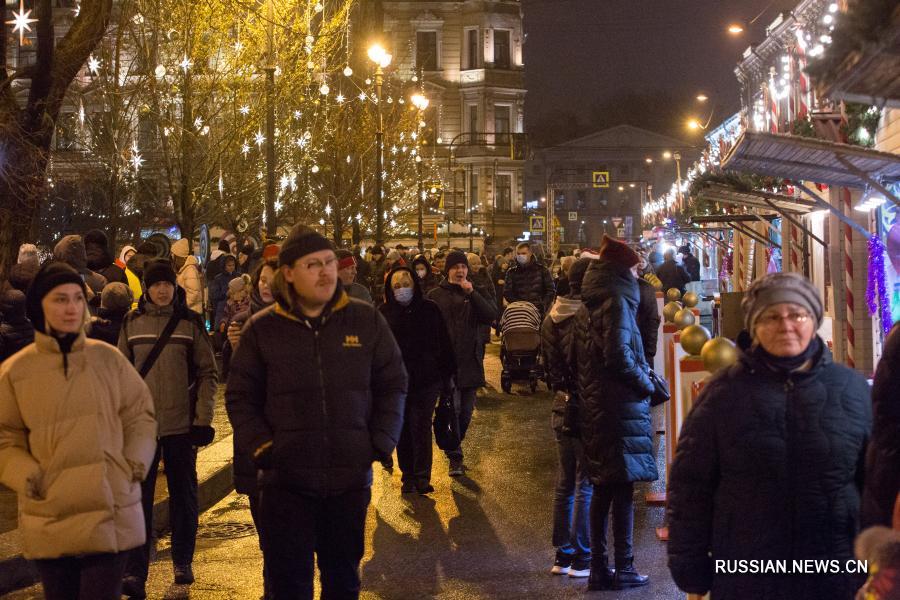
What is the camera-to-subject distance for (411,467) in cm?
1092

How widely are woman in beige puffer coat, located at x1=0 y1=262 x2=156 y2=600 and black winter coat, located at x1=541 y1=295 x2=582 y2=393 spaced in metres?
3.10

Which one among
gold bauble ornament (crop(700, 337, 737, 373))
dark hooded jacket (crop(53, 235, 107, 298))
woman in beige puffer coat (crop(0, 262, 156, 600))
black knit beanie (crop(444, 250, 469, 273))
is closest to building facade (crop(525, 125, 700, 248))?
black knit beanie (crop(444, 250, 469, 273))

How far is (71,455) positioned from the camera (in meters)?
5.11

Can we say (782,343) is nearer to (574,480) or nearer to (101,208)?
(574,480)

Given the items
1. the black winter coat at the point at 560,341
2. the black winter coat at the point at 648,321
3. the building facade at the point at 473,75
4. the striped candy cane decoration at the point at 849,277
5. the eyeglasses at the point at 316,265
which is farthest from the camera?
the building facade at the point at 473,75

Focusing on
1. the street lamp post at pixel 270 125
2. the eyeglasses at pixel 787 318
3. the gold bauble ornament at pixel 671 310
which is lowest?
the eyeglasses at pixel 787 318

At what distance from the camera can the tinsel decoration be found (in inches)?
656

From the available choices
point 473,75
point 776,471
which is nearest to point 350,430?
point 776,471

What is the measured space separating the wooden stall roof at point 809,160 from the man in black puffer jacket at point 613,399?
468 centimetres

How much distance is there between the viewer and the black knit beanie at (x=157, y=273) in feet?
24.4

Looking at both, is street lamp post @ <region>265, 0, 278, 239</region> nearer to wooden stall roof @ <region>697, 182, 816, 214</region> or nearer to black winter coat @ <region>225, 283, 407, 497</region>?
wooden stall roof @ <region>697, 182, 816, 214</region>

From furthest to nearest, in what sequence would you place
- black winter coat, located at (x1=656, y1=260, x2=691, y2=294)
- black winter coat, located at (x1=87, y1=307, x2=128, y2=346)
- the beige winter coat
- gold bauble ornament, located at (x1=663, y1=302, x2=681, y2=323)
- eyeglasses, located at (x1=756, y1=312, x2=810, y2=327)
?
black winter coat, located at (x1=656, y1=260, x2=691, y2=294)
gold bauble ornament, located at (x1=663, y1=302, x2=681, y2=323)
black winter coat, located at (x1=87, y1=307, x2=128, y2=346)
the beige winter coat
eyeglasses, located at (x1=756, y1=312, x2=810, y2=327)

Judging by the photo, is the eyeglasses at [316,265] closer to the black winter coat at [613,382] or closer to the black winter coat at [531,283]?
the black winter coat at [613,382]

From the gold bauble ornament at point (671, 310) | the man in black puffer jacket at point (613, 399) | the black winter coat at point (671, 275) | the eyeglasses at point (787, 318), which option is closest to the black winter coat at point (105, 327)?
the man in black puffer jacket at point (613, 399)
